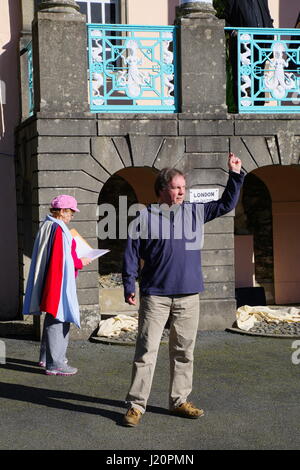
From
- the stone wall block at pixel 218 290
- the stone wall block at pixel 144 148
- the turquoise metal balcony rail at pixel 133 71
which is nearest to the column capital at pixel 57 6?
the turquoise metal balcony rail at pixel 133 71

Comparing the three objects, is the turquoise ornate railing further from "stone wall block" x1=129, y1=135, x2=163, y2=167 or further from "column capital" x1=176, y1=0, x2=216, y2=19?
"column capital" x1=176, y1=0, x2=216, y2=19

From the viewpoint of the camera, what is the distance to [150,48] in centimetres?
1043

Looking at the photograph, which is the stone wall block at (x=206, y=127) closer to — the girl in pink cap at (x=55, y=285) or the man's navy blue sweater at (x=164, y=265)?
the girl in pink cap at (x=55, y=285)

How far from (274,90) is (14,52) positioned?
12.8 ft

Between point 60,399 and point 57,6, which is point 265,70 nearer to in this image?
point 57,6

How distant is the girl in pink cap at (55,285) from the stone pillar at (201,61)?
311 cm

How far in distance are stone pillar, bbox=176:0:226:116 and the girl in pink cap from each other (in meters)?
3.11

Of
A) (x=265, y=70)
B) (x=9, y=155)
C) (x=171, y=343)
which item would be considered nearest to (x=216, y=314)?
(x=265, y=70)

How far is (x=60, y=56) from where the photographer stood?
1015cm

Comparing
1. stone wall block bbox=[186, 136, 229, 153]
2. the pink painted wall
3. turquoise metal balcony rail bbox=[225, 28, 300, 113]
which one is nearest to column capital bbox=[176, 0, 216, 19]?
→ turquoise metal balcony rail bbox=[225, 28, 300, 113]

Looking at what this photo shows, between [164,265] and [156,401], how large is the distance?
143 centimetres

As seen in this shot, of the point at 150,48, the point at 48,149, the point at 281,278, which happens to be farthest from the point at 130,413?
the point at 281,278

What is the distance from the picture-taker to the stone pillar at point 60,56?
10.1 metres

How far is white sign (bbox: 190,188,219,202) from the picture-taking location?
10.6 meters
